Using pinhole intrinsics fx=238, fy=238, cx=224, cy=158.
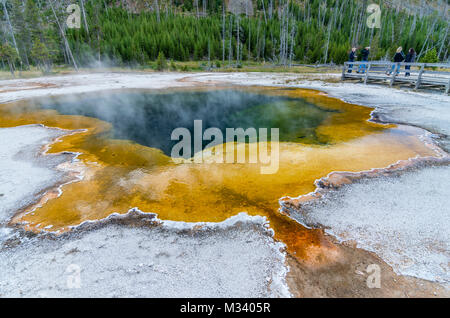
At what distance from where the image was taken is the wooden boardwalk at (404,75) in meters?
12.7

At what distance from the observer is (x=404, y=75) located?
16688 millimetres

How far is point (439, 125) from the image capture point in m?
8.02

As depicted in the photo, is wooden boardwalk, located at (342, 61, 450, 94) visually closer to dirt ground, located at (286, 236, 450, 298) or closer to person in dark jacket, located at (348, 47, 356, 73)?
person in dark jacket, located at (348, 47, 356, 73)

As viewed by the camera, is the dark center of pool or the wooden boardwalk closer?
the dark center of pool

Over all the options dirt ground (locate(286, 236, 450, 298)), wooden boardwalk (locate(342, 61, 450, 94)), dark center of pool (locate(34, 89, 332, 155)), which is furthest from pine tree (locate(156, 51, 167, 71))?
dirt ground (locate(286, 236, 450, 298))

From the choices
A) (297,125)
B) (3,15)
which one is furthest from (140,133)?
(3,15)

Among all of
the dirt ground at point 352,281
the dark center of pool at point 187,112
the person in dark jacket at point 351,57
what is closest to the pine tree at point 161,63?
the dark center of pool at point 187,112

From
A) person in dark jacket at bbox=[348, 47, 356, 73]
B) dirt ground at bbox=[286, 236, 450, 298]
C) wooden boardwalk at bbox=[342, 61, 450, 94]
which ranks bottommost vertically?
dirt ground at bbox=[286, 236, 450, 298]

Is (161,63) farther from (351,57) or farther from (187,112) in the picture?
(187,112)

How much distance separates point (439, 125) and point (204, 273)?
30.9 ft

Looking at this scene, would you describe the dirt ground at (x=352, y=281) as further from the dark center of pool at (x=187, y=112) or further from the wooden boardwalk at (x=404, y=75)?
the wooden boardwalk at (x=404, y=75)

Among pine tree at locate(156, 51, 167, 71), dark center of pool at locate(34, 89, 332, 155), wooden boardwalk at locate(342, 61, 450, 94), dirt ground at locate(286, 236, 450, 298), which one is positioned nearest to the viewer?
dirt ground at locate(286, 236, 450, 298)

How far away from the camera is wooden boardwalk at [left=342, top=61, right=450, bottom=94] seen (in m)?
12.7

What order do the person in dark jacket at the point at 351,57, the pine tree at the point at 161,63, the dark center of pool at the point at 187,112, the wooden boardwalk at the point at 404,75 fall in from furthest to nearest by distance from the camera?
the pine tree at the point at 161,63 → the person in dark jacket at the point at 351,57 → the wooden boardwalk at the point at 404,75 → the dark center of pool at the point at 187,112
